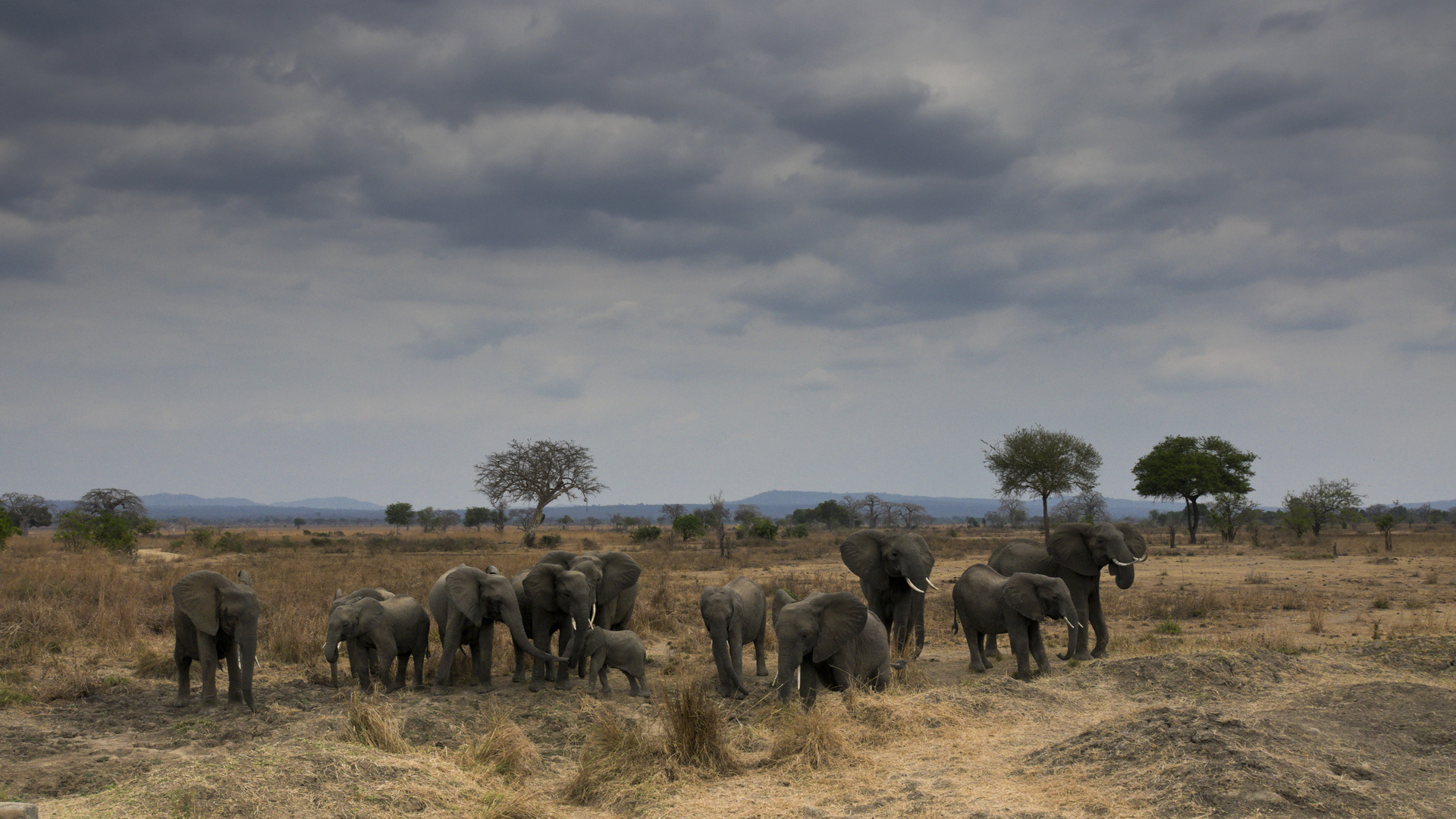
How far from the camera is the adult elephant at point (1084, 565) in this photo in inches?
562

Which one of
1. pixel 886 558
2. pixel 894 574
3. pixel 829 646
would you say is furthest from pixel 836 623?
pixel 894 574

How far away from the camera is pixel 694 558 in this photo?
138ft

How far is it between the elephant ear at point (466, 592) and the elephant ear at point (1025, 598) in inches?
295

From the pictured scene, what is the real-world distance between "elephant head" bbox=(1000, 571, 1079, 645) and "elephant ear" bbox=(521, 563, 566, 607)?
6.54 m

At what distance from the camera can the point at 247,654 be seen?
1079 centimetres

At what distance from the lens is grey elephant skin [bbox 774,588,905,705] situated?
10648 millimetres

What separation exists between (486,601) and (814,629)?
468cm

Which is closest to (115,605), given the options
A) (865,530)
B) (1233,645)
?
(865,530)

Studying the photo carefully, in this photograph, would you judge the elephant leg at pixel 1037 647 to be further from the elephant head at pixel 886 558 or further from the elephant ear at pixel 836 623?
the elephant ear at pixel 836 623

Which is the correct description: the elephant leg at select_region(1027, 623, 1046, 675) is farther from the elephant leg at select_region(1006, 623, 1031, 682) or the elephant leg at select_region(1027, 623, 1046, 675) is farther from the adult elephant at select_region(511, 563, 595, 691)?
the adult elephant at select_region(511, 563, 595, 691)

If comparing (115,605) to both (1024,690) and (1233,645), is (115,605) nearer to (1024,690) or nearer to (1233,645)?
(1024,690)

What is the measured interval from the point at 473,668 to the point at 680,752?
5273 millimetres

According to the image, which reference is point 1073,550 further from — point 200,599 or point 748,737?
point 200,599

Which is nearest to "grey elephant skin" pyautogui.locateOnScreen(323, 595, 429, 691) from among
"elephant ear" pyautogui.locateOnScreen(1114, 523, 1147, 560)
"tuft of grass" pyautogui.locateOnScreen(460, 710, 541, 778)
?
"tuft of grass" pyautogui.locateOnScreen(460, 710, 541, 778)
